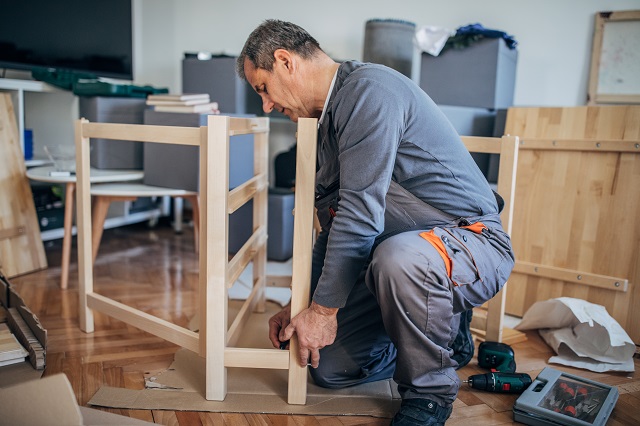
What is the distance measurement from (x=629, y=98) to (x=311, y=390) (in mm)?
2056

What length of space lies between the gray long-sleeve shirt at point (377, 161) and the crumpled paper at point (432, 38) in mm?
1337

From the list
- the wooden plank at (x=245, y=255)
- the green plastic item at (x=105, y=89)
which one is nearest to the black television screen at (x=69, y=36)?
the green plastic item at (x=105, y=89)

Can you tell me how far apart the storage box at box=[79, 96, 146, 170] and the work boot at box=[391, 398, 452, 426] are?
173cm

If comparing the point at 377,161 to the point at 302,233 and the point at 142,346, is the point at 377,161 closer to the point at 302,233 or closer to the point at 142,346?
the point at 302,233

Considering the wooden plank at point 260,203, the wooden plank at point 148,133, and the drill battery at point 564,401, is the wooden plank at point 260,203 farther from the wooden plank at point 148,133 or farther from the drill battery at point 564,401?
the drill battery at point 564,401

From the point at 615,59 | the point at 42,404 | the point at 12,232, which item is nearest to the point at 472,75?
the point at 615,59

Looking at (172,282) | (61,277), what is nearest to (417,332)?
(172,282)

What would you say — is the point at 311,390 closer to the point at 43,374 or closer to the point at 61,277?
the point at 43,374

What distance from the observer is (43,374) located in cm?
138

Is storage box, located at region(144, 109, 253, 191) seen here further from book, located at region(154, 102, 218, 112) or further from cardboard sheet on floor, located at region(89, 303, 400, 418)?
cardboard sheet on floor, located at region(89, 303, 400, 418)

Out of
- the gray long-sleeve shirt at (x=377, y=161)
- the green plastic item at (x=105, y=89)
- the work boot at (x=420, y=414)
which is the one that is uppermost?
the green plastic item at (x=105, y=89)

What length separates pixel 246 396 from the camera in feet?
4.32

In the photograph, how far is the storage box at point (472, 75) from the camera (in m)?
2.39

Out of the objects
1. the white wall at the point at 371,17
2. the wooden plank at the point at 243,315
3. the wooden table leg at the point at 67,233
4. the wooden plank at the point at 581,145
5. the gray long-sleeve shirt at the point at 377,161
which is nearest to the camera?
the gray long-sleeve shirt at the point at 377,161
